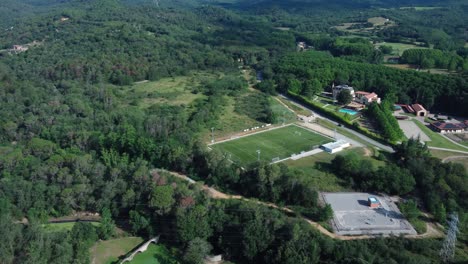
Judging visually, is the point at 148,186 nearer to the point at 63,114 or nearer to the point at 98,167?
the point at 98,167

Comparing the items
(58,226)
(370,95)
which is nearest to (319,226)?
(58,226)

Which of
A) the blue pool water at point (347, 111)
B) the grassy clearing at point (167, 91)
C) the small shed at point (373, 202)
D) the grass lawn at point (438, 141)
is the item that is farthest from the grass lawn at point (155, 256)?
the blue pool water at point (347, 111)

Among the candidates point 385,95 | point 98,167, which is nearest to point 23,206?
point 98,167

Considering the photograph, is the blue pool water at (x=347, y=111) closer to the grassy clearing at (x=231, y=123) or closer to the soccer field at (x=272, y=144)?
the soccer field at (x=272, y=144)

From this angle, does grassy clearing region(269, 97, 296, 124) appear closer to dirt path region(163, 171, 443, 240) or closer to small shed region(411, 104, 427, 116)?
small shed region(411, 104, 427, 116)

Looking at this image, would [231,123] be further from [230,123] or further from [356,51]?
[356,51]

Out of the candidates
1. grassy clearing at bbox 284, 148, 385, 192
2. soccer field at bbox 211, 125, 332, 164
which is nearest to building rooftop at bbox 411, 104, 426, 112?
soccer field at bbox 211, 125, 332, 164
